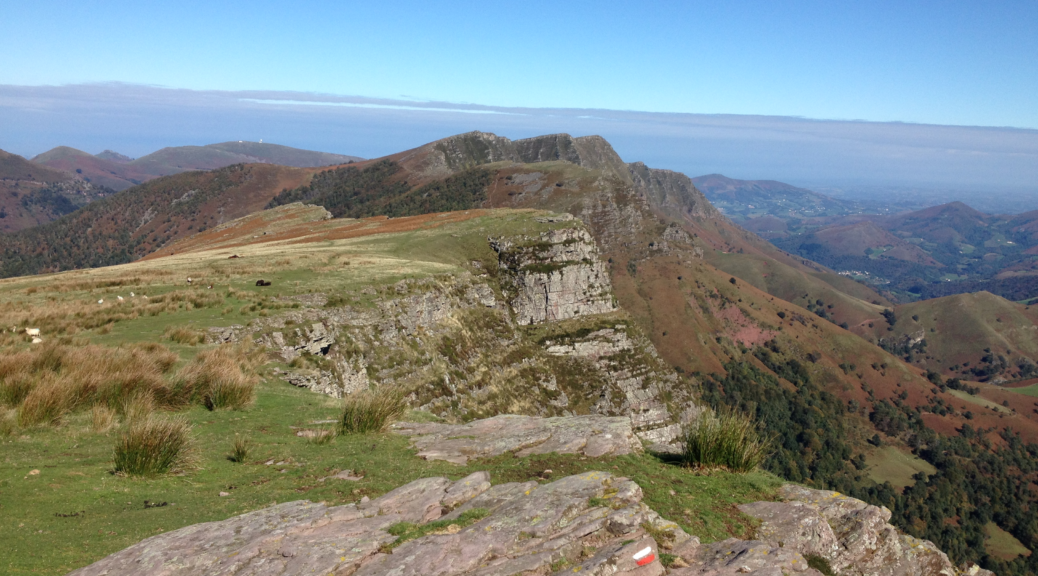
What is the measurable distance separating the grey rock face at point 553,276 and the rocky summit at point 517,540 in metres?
50.7

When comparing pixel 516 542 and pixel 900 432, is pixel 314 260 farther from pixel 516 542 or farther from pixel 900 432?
→ pixel 900 432

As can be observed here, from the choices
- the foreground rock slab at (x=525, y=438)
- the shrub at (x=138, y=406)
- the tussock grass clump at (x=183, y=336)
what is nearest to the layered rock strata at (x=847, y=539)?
the foreground rock slab at (x=525, y=438)

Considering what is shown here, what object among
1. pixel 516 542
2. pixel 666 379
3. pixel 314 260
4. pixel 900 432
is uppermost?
pixel 516 542

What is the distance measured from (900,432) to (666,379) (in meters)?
96.8

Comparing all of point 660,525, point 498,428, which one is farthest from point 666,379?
point 660,525

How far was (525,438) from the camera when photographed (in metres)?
11.0

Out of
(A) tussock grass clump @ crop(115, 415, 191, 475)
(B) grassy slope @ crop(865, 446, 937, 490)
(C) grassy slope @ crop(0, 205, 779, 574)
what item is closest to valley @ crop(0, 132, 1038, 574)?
(C) grassy slope @ crop(0, 205, 779, 574)

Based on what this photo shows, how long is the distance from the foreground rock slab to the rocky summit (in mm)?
1832

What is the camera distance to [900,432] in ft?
399

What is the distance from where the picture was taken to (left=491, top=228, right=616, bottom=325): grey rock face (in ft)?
196

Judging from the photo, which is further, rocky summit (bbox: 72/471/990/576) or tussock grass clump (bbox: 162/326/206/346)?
tussock grass clump (bbox: 162/326/206/346)

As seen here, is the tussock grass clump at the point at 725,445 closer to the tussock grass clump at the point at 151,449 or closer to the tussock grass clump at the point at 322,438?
the tussock grass clump at the point at 322,438

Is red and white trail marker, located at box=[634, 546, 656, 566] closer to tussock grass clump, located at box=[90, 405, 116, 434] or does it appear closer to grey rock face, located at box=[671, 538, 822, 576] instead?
grey rock face, located at box=[671, 538, 822, 576]

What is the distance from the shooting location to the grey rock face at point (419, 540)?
5.82m
